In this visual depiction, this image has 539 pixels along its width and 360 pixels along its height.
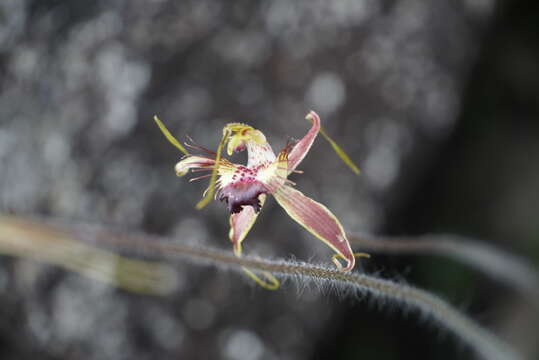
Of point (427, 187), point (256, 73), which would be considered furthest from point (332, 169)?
point (427, 187)

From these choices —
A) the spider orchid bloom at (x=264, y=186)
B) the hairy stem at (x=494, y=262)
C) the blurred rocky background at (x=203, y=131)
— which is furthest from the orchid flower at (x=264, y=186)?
the hairy stem at (x=494, y=262)

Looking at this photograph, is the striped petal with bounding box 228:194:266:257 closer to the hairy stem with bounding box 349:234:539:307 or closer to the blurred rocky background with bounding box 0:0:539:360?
the blurred rocky background with bounding box 0:0:539:360

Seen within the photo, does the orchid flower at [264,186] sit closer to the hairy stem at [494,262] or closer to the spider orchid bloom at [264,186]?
the spider orchid bloom at [264,186]

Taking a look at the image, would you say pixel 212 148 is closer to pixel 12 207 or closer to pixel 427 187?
pixel 12 207

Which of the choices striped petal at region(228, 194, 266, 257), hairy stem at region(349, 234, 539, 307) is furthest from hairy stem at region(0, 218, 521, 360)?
hairy stem at region(349, 234, 539, 307)

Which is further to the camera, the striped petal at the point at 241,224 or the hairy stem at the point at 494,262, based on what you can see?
the hairy stem at the point at 494,262
